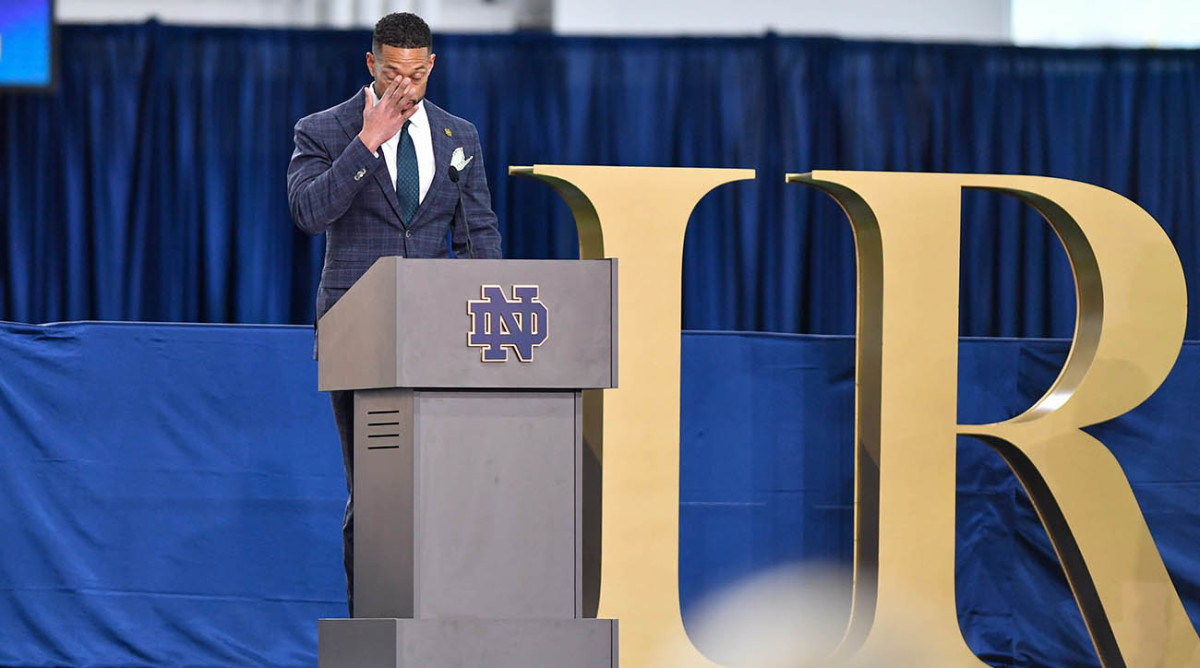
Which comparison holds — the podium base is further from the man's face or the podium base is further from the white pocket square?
the man's face

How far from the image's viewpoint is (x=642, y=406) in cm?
370

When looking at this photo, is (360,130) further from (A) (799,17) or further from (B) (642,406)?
(A) (799,17)

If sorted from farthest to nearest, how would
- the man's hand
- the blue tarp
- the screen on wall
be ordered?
the screen on wall, the blue tarp, the man's hand

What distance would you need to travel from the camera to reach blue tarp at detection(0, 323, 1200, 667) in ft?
12.7

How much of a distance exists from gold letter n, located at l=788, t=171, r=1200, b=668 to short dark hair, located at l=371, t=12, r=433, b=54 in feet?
4.83

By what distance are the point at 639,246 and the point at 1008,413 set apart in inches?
51.7

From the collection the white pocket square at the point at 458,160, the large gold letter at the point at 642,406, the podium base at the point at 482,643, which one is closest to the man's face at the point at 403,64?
the white pocket square at the point at 458,160

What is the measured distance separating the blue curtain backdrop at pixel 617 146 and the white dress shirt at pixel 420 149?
6.56 feet

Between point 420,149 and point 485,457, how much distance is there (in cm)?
81

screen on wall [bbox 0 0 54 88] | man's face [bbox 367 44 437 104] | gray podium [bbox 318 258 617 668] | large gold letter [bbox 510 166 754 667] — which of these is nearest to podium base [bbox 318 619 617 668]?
gray podium [bbox 318 258 617 668]

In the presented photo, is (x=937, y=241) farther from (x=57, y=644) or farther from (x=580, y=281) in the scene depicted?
(x=57, y=644)

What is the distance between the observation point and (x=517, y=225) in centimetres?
464

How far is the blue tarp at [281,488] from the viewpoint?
12.7 ft

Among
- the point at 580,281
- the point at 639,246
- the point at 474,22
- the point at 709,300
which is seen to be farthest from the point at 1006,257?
the point at 580,281
